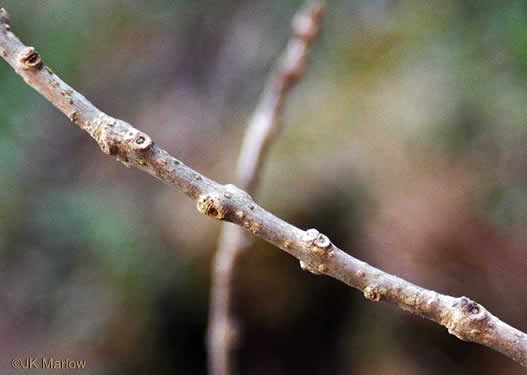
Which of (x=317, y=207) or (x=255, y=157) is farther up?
(x=317, y=207)

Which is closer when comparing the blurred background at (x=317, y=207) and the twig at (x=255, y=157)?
the twig at (x=255, y=157)

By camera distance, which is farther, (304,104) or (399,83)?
(304,104)

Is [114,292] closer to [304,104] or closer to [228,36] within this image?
[304,104]

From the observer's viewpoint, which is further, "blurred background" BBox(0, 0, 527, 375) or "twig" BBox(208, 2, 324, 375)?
"blurred background" BBox(0, 0, 527, 375)

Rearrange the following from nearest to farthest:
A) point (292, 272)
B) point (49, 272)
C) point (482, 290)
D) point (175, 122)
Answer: point (482, 290)
point (292, 272)
point (49, 272)
point (175, 122)

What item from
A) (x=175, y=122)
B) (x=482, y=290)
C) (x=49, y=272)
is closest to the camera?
(x=482, y=290)

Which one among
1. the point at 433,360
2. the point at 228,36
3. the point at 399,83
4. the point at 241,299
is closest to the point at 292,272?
the point at 241,299

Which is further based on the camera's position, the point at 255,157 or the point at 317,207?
the point at 317,207

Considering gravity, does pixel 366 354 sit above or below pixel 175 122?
below
